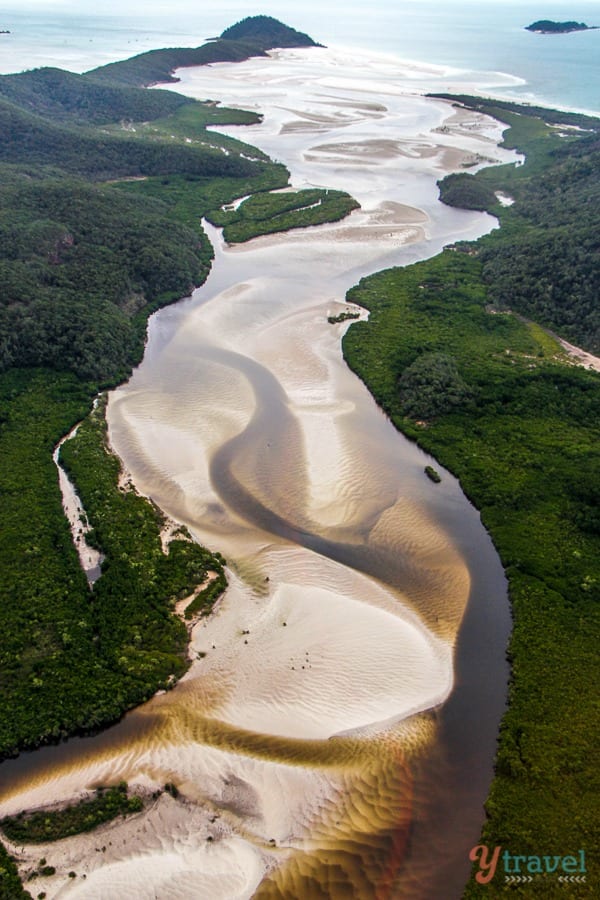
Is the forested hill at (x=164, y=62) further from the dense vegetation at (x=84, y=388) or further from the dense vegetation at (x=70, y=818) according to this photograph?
the dense vegetation at (x=70, y=818)

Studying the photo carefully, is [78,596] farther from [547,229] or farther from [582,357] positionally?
[547,229]

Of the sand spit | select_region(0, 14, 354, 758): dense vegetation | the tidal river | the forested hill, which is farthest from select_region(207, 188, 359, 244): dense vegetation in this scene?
the forested hill

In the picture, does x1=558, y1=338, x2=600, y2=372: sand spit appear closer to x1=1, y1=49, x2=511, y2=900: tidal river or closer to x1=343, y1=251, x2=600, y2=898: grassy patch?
x1=343, y1=251, x2=600, y2=898: grassy patch

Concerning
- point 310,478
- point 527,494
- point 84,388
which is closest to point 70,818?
point 310,478

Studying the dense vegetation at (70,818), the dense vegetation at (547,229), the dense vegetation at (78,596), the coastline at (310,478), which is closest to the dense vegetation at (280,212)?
the coastline at (310,478)

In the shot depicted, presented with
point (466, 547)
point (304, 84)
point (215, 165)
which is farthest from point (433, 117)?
point (466, 547)

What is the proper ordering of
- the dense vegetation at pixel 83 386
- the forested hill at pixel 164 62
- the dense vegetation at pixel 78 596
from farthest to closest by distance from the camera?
the forested hill at pixel 164 62, the dense vegetation at pixel 83 386, the dense vegetation at pixel 78 596
